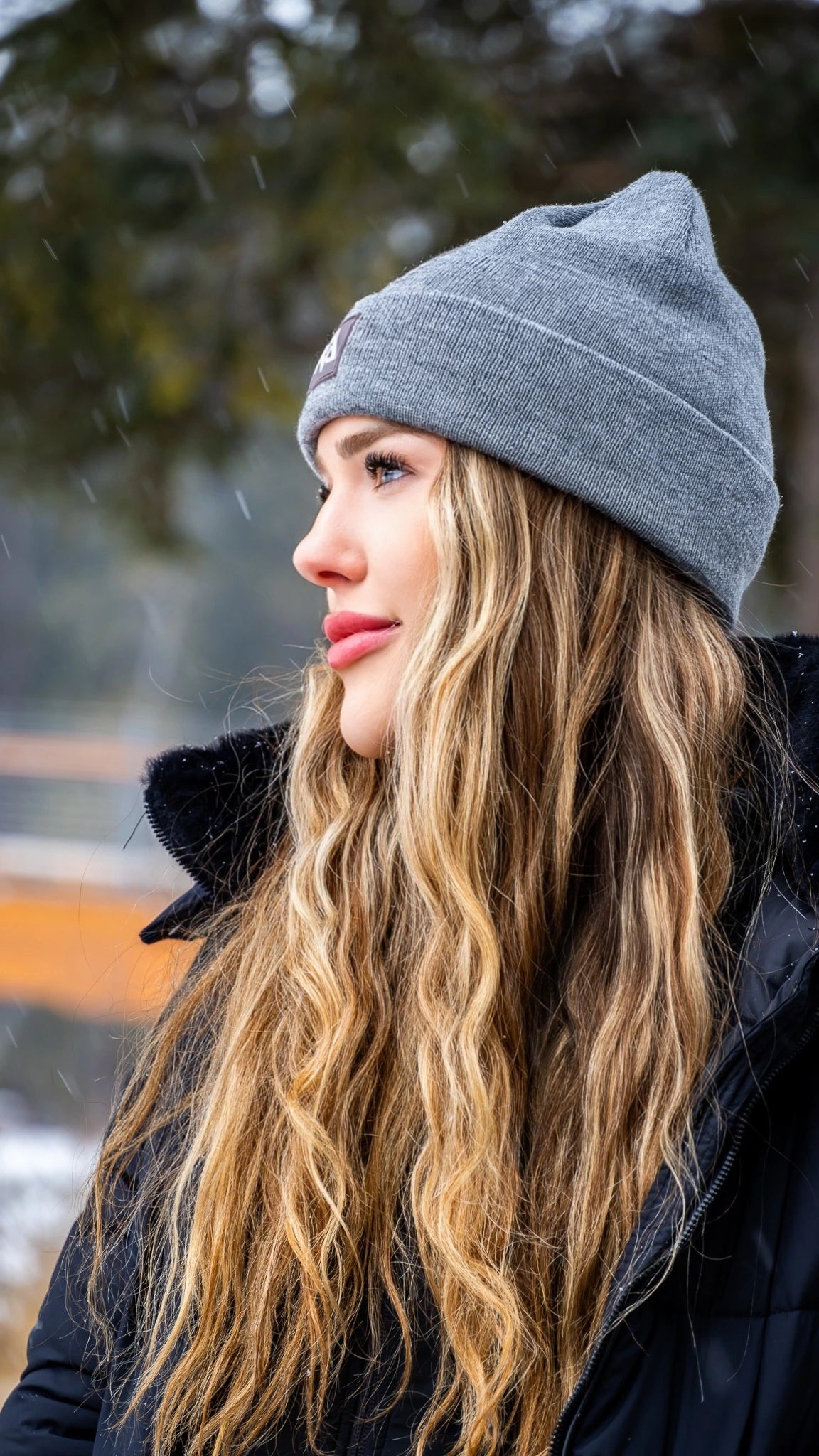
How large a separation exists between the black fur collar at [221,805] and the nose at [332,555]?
15.5 inches

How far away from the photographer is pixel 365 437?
5.59 feet

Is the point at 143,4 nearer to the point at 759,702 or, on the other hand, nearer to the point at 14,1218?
the point at 759,702

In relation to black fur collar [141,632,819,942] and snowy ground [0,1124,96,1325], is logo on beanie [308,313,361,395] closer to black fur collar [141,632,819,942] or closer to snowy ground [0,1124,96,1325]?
black fur collar [141,632,819,942]

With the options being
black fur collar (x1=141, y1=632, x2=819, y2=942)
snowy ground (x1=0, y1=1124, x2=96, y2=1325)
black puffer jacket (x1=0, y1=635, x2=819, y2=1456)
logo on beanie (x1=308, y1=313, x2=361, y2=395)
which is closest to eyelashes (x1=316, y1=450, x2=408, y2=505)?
logo on beanie (x1=308, y1=313, x2=361, y2=395)

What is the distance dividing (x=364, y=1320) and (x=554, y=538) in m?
1.06

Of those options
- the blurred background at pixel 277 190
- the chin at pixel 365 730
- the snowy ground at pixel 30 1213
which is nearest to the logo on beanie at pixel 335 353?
the chin at pixel 365 730

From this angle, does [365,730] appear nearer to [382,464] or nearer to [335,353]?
[382,464]

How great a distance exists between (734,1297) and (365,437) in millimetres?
1194

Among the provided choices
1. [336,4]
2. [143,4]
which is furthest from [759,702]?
[143,4]

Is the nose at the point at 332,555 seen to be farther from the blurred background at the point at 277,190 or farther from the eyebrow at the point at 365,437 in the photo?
the blurred background at the point at 277,190

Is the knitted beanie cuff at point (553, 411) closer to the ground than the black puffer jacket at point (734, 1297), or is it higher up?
higher up

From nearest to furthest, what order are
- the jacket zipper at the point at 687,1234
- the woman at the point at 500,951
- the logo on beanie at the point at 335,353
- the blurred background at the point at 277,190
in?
the jacket zipper at the point at 687,1234
the woman at the point at 500,951
the logo on beanie at the point at 335,353
the blurred background at the point at 277,190

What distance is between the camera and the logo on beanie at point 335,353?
1.77m

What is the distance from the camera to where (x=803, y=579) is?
427cm
